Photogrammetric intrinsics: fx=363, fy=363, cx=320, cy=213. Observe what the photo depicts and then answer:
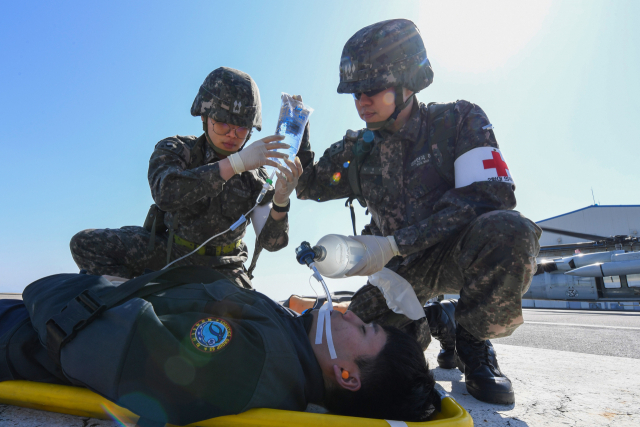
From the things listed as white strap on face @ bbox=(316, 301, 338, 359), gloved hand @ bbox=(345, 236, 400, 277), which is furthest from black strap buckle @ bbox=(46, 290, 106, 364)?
gloved hand @ bbox=(345, 236, 400, 277)

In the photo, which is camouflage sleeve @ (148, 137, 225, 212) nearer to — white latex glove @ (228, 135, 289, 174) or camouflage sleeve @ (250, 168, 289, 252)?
white latex glove @ (228, 135, 289, 174)

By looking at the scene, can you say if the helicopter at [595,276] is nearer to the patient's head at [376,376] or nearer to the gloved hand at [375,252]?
the gloved hand at [375,252]

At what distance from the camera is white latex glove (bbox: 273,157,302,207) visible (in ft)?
8.39

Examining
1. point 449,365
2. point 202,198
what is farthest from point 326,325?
point 202,198

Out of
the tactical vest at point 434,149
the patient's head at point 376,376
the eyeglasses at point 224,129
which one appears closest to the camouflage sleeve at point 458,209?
the tactical vest at point 434,149

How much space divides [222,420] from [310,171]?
2.10 metres

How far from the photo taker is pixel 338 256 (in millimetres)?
2096

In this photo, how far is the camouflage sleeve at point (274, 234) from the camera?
9.63 feet

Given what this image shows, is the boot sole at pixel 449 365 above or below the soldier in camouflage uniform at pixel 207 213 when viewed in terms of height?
below

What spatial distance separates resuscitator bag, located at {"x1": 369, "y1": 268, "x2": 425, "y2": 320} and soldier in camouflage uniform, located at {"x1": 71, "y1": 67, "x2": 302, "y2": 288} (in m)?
0.91

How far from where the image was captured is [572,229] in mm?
26703

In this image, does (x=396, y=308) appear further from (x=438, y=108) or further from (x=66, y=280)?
(x=66, y=280)

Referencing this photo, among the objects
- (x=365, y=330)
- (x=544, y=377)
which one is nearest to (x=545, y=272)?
(x=544, y=377)

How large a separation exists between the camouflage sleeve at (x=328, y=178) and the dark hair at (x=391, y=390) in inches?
60.5
